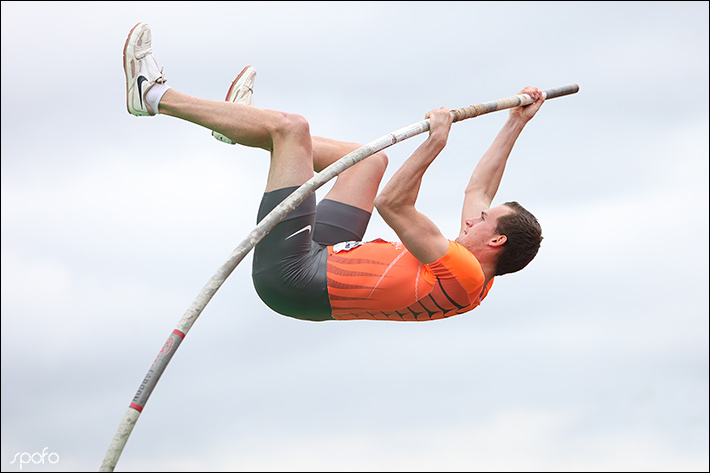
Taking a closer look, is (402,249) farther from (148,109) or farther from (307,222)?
(148,109)

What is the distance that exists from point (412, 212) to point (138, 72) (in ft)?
8.42

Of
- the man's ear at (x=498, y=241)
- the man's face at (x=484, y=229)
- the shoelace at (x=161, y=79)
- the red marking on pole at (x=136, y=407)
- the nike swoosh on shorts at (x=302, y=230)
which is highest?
the shoelace at (x=161, y=79)

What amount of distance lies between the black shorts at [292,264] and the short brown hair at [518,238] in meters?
1.54

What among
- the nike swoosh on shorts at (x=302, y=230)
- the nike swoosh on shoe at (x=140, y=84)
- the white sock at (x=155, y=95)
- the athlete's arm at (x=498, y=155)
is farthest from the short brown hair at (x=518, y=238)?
the nike swoosh on shoe at (x=140, y=84)

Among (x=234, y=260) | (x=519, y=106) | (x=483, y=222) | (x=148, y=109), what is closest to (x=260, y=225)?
(x=234, y=260)

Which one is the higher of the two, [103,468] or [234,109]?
[234,109]

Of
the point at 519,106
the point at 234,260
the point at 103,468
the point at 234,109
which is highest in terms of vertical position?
the point at 519,106

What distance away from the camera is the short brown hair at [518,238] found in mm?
8578

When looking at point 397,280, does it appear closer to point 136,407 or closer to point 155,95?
point 136,407

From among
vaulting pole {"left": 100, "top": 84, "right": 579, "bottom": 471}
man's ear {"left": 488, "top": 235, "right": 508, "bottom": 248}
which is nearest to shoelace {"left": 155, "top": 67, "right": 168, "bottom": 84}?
vaulting pole {"left": 100, "top": 84, "right": 579, "bottom": 471}

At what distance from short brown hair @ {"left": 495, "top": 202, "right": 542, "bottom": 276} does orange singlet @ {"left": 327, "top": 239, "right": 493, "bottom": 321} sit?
0.36 meters

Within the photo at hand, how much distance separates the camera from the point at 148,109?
8.34m

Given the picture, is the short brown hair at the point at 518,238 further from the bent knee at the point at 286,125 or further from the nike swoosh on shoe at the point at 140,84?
the nike swoosh on shoe at the point at 140,84

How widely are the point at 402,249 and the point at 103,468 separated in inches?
119
